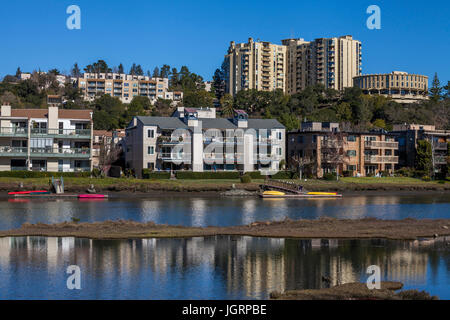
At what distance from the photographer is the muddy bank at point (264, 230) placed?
122ft

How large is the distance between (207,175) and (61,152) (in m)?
20.6

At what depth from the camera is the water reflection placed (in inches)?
930

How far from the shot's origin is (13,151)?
261 ft

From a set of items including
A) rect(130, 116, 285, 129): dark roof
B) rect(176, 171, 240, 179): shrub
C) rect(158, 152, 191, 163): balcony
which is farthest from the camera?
rect(130, 116, 285, 129): dark roof

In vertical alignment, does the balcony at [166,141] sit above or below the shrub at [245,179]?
above

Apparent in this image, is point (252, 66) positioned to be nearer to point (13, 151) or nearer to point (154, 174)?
point (154, 174)

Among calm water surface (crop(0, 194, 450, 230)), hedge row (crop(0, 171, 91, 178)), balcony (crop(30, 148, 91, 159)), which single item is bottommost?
calm water surface (crop(0, 194, 450, 230))

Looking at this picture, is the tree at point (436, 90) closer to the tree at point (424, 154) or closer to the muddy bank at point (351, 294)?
the tree at point (424, 154)

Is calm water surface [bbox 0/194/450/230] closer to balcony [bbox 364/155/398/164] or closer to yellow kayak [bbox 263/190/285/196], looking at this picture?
yellow kayak [bbox 263/190/285/196]

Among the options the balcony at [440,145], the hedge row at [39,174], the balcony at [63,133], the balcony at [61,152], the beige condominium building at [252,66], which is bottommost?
the hedge row at [39,174]

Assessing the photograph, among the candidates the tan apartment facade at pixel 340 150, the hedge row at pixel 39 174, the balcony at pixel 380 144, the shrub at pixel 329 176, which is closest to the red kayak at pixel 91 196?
the hedge row at pixel 39 174

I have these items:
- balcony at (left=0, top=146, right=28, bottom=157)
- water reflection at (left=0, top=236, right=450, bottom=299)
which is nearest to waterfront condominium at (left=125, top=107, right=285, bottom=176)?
balcony at (left=0, top=146, right=28, bottom=157)

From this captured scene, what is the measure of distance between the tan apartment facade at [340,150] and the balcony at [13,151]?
4032 cm

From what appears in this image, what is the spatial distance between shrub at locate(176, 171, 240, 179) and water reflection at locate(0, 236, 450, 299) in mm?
48312
